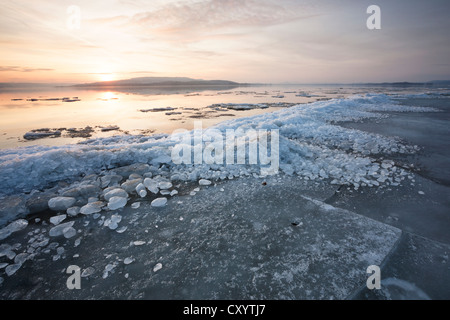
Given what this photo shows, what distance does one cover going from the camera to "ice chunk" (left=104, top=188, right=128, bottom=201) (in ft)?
11.4

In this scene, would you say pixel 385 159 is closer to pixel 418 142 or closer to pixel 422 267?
pixel 418 142

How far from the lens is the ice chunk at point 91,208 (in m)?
3.09

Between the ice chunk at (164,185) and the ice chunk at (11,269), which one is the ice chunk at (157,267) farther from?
the ice chunk at (164,185)

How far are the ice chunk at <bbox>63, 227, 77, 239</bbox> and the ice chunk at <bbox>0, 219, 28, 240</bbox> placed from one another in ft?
2.22

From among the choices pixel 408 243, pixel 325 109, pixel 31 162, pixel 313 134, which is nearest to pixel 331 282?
pixel 408 243

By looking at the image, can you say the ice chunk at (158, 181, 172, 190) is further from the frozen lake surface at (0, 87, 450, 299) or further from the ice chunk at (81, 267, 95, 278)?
the ice chunk at (81, 267, 95, 278)

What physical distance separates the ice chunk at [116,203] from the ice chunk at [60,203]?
0.67 metres

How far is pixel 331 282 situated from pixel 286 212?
117 centimetres

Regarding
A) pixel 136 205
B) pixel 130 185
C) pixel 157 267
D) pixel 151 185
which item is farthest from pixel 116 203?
pixel 157 267

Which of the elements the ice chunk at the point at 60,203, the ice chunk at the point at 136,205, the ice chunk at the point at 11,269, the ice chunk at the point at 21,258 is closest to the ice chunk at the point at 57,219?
the ice chunk at the point at 60,203

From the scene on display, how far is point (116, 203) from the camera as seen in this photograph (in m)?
3.25

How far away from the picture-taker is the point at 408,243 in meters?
2.42

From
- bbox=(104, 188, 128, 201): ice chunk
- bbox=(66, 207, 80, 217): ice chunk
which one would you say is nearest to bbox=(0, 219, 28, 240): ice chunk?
bbox=(66, 207, 80, 217): ice chunk

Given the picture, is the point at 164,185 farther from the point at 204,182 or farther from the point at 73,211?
the point at 73,211
